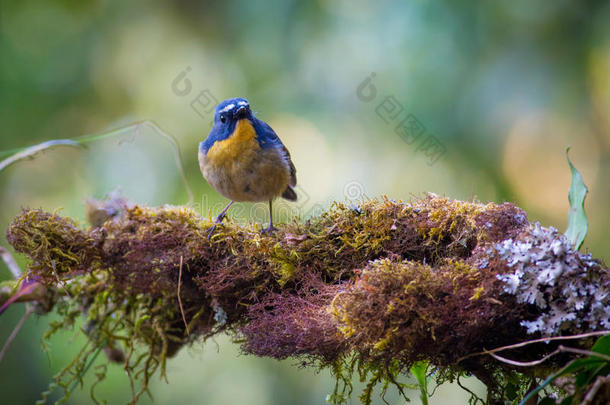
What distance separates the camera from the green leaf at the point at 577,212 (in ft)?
5.53

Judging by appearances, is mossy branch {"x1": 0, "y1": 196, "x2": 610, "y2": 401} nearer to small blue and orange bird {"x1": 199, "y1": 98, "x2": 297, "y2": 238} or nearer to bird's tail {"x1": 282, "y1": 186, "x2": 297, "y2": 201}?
small blue and orange bird {"x1": 199, "y1": 98, "x2": 297, "y2": 238}

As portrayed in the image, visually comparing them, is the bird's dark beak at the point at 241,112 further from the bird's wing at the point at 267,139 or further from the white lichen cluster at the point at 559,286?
the white lichen cluster at the point at 559,286

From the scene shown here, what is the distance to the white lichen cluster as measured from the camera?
1.34 metres

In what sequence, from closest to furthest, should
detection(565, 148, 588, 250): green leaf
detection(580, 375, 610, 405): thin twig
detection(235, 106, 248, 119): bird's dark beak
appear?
detection(580, 375, 610, 405): thin twig < detection(565, 148, 588, 250): green leaf < detection(235, 106, 248, 119): bird's dark beak

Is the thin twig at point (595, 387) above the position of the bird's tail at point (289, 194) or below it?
below

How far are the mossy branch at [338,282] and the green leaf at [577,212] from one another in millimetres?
281

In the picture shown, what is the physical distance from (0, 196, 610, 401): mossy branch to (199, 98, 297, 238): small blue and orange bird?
0.42 meters

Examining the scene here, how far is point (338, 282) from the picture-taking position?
1755 mm

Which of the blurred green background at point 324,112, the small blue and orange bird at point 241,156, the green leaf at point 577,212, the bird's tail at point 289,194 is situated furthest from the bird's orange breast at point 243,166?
the green leaf at point 577,212

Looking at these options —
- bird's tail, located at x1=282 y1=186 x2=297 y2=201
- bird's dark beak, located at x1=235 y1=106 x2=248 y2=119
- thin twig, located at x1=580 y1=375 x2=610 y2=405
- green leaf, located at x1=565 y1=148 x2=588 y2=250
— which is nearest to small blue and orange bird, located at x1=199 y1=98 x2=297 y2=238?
bird's dark beak, located at x1=235 y1=106 x2=248 y2=119

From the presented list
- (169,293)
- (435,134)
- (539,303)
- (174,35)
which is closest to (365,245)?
(539,303)

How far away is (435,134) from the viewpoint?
3.87 meters

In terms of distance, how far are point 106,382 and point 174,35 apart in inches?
118

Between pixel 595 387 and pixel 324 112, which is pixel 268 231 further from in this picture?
pixel 324 112
